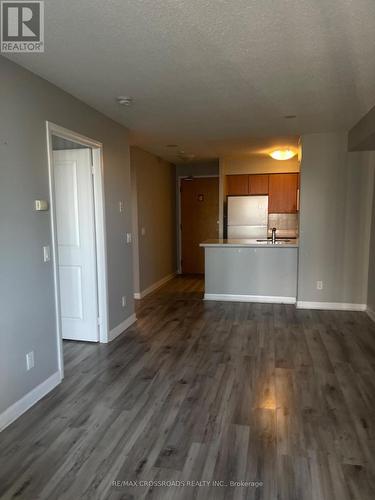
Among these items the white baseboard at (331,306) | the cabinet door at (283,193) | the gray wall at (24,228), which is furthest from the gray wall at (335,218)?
the gray wall at (24,228)

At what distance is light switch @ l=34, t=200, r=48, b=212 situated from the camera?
258 centimetres

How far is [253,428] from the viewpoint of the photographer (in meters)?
2.28

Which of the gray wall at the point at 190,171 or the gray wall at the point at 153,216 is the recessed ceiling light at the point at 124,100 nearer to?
the gray wall at the point at 153,216

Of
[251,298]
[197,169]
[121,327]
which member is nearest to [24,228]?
[121,327]

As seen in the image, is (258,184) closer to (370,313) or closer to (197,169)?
(197,169)

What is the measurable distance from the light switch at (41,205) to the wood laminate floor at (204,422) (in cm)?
143

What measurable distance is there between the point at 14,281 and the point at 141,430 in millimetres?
1289

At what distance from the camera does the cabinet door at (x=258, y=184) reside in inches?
263

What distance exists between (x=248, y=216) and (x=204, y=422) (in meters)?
4.80

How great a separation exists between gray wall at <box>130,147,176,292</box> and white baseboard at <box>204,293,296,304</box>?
3.98 ft

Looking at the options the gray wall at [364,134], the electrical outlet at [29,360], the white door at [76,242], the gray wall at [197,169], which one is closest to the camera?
the electrical outlet at [29,360]

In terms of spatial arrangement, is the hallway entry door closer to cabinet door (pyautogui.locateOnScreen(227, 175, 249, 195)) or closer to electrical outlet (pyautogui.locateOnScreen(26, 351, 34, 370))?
cabinet door (pyautogui.locateOnScreen(227, 175, 249, 195))

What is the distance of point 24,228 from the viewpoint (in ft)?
8.05

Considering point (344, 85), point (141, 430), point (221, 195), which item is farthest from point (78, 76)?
point (221, 195)
